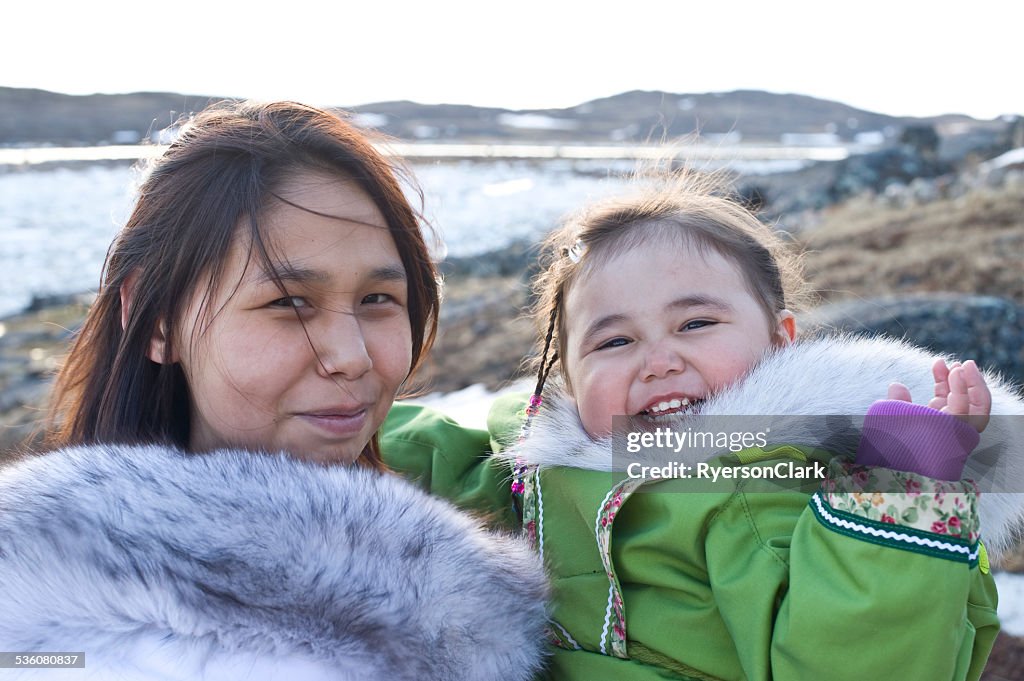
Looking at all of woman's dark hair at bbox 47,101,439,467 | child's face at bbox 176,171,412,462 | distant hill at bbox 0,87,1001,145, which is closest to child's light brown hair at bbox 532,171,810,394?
woman's dark hair at bbox 47,101,439,467

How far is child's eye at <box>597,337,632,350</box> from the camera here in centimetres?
167

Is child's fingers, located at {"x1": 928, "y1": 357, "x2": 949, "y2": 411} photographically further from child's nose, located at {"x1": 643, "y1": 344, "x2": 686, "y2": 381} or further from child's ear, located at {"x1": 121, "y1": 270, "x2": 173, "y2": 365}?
child's ear, located at {"x1": 121, "y1": 270, "x2": 173, "y2": 365}

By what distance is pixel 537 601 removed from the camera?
1.19m

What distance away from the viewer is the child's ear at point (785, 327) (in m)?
1.81

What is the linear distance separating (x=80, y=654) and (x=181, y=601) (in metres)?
0.12

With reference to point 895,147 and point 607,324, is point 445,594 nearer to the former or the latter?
point 607,324

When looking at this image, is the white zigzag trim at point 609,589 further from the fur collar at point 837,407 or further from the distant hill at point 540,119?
the distant hill at point 540,119

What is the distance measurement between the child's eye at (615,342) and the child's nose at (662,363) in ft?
0.25

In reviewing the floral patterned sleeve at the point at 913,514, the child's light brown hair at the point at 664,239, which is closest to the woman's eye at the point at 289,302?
the child's light brown hair at the point at 664,239

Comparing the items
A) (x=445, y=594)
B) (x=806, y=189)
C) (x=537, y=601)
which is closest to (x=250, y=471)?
(x=445, y=594)

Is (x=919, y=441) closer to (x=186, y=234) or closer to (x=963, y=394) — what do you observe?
(x=963, y=394)

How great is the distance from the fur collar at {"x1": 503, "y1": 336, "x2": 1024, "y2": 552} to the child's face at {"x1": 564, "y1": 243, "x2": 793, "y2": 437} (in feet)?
0.27

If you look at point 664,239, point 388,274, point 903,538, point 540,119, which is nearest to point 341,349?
point 388,274

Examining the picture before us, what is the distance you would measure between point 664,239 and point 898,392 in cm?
61
